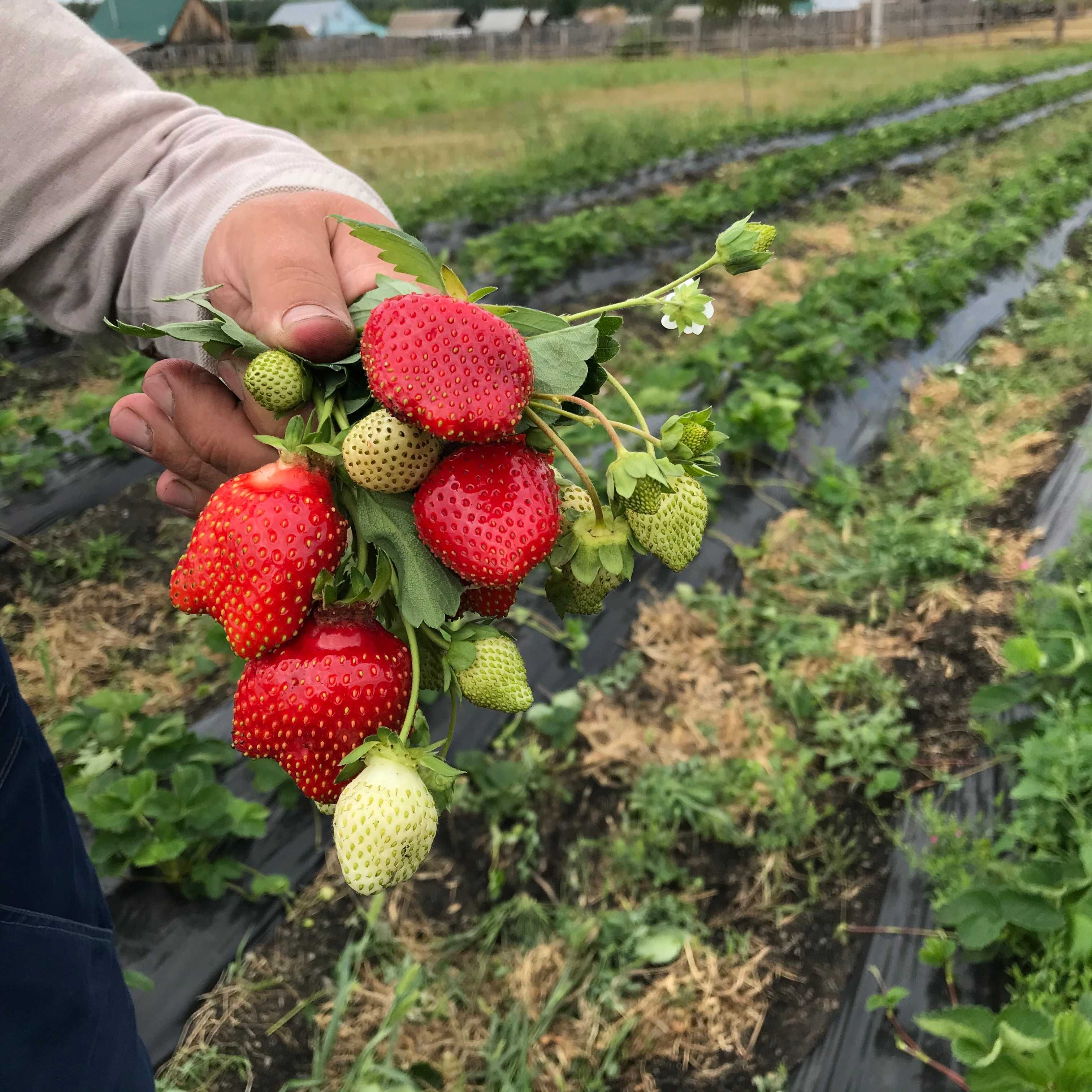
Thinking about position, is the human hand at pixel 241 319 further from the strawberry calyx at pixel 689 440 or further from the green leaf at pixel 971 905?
the green leaf at pixel 971 905

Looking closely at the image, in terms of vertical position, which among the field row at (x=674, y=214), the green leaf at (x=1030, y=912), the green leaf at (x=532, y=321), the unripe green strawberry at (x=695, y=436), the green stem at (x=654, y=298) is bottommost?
the green leaf at (x=1030, y=912)

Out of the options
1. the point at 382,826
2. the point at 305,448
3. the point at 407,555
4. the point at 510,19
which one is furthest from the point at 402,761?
the point at 510,19

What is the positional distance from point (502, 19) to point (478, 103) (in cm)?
1578

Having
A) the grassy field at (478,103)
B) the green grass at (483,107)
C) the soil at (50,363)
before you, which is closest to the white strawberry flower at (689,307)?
the soil at (50,363)

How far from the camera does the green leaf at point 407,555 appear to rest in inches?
33.1

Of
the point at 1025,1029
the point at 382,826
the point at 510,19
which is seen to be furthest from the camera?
the point at 510,19

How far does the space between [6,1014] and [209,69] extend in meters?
8.14

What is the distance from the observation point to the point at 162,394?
120cm

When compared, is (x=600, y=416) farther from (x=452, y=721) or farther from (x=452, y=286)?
(x=452, y=721)

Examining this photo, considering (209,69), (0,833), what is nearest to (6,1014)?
(0,833)

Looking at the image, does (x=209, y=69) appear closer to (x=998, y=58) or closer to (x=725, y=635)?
(x=725, y=635)

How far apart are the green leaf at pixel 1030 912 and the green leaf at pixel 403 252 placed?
1.86 meters

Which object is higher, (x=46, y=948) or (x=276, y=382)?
(x=276, y=382)

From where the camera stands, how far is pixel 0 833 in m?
1.03
